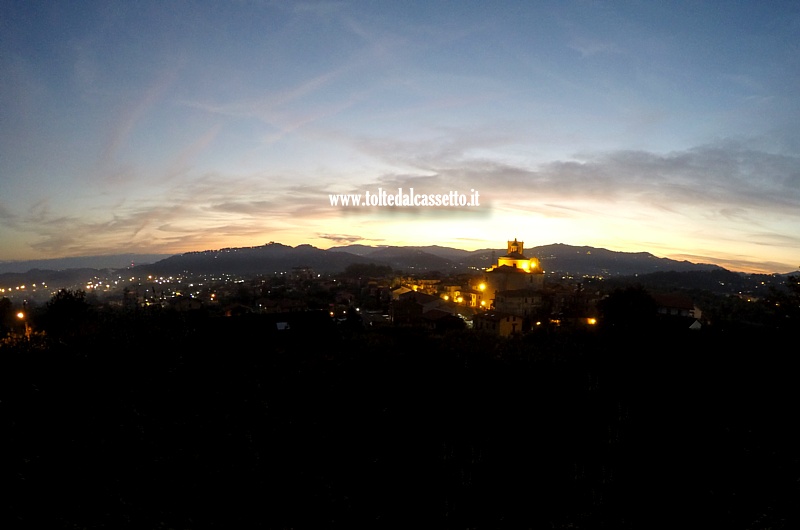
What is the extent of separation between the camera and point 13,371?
36.3 feet

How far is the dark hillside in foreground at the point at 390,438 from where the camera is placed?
6770mm

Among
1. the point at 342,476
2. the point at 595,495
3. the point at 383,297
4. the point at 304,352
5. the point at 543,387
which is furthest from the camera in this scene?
the point at 383,297

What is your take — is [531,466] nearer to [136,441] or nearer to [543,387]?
[543,387]

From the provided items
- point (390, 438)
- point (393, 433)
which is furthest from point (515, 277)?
point (390, 438)

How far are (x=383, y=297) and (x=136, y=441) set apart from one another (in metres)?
62.0

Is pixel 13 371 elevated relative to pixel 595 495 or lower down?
elevated

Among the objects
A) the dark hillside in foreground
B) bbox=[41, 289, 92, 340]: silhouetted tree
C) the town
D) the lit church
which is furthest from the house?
bbox=[41, 289, 92, 340]: silhouetted tree

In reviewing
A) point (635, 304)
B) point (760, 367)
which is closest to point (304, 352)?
point (760, 367)

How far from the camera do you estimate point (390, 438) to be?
9.31m

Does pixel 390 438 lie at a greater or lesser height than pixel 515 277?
lesser

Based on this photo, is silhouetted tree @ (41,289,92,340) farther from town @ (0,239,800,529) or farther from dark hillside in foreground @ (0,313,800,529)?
dark hillside in foreground @ (0,313,800,529)

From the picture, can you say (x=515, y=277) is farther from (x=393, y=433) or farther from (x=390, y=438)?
(x=390, y=438)

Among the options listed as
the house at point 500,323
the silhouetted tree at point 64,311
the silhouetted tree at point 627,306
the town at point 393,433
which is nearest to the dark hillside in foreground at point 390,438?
the town at point 393,433

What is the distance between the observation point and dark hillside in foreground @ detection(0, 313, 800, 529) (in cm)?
677
